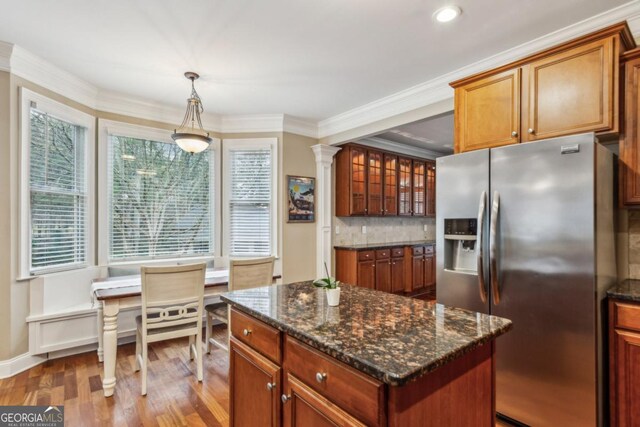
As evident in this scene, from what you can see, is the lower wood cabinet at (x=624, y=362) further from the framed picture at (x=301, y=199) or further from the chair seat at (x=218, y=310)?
the framed picture at (x=301, y=199)

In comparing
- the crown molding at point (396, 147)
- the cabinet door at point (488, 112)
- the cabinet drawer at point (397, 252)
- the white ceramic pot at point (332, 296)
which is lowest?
the cabinet drawer at point (397, 252)

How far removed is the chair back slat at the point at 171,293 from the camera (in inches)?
97.6

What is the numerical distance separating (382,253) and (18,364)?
13.6 feet

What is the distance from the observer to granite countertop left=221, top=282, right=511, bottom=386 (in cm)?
97

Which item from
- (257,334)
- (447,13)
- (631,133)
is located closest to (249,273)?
(257,334)

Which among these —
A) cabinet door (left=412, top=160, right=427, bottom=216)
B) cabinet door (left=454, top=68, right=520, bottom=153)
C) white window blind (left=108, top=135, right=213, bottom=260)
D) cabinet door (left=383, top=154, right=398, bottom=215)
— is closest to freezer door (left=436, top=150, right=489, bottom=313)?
cabinet door (left=454, top=68, right=520, bottom=153)

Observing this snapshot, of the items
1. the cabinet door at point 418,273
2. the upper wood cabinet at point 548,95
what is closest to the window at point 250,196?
the cabinet door at point 418,273

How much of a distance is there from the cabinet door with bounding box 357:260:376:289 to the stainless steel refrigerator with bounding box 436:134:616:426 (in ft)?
7.74

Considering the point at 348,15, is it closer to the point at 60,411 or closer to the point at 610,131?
the point at 610,131

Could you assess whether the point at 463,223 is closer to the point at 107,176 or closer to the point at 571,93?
the point at 571,93

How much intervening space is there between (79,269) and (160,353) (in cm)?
118

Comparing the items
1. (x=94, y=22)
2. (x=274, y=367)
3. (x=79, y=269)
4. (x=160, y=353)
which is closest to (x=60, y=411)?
(x=160, y=353)

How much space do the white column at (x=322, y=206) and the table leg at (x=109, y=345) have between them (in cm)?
268

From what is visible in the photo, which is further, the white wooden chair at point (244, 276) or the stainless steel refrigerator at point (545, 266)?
the white wooden chair at point (244, 276)
